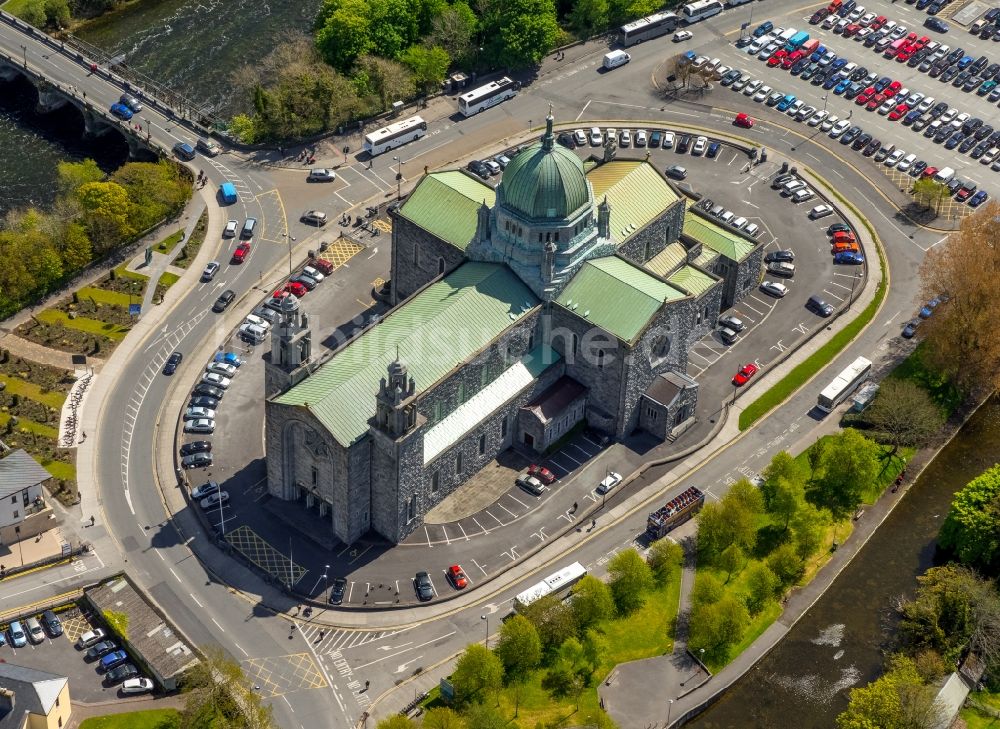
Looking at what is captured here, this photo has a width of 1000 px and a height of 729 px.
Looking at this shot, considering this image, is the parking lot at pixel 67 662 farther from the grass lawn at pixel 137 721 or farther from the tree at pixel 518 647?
the tree at pixel 518 647

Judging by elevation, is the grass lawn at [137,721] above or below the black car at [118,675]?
below

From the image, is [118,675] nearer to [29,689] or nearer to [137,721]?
[137,721]

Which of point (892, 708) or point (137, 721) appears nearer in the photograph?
point (137, 721)

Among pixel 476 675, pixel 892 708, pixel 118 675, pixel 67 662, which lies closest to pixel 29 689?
pixel 67 662

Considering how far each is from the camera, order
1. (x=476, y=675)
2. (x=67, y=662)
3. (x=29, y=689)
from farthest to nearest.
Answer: (x=67, y=662) → (x=476, y=675) → (x=29, y=689)

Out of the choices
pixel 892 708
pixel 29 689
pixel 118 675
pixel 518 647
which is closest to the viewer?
pixel 29 689

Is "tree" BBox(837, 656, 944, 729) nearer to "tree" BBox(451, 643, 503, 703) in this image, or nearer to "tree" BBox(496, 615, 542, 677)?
"tree" BBox(496, 615, 542, 677)

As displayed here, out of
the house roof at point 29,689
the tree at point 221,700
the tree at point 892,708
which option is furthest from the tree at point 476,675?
the house roof at point 29,689
